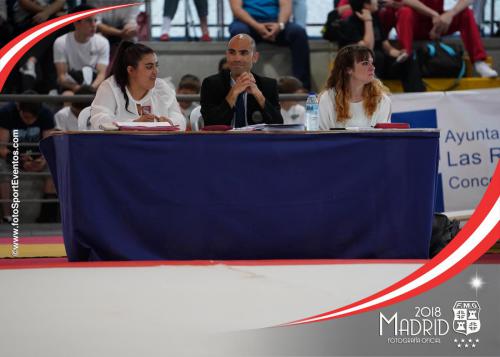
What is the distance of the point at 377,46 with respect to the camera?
8883mm

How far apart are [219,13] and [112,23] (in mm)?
1227

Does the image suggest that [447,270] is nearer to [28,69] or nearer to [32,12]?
[28,69]

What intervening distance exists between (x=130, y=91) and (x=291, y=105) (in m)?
2.51

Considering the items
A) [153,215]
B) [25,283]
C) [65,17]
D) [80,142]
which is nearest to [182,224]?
[153,215]

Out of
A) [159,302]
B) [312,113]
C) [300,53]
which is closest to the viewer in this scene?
[159,302]

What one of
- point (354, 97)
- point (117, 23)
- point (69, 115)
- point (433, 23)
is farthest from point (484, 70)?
point (69, 115)

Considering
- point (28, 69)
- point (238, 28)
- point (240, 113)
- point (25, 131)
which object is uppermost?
point (238, 28)

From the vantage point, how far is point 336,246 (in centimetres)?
497

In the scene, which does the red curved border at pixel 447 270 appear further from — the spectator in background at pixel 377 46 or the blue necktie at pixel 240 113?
the spectator in background at pixel 377 46

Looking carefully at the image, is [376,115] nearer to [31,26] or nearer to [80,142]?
[80,142]

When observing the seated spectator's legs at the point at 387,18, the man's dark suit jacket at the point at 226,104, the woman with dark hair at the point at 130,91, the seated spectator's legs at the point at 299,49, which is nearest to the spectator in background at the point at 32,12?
the seated spectator's legs at the point at 299,49

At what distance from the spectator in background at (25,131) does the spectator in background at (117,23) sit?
1.37 metres

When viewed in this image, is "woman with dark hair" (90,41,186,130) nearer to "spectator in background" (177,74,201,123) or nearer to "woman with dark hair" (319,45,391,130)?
"woman with dark hair" (319,45,391,130)

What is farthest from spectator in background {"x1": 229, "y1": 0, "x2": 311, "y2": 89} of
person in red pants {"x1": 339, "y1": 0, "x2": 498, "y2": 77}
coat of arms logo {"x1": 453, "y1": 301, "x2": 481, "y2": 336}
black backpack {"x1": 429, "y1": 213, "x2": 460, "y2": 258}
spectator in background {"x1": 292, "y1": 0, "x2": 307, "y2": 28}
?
coat of arms logo {"x1": 453, "y1": 301, "x2": 481, "y2": 336}
